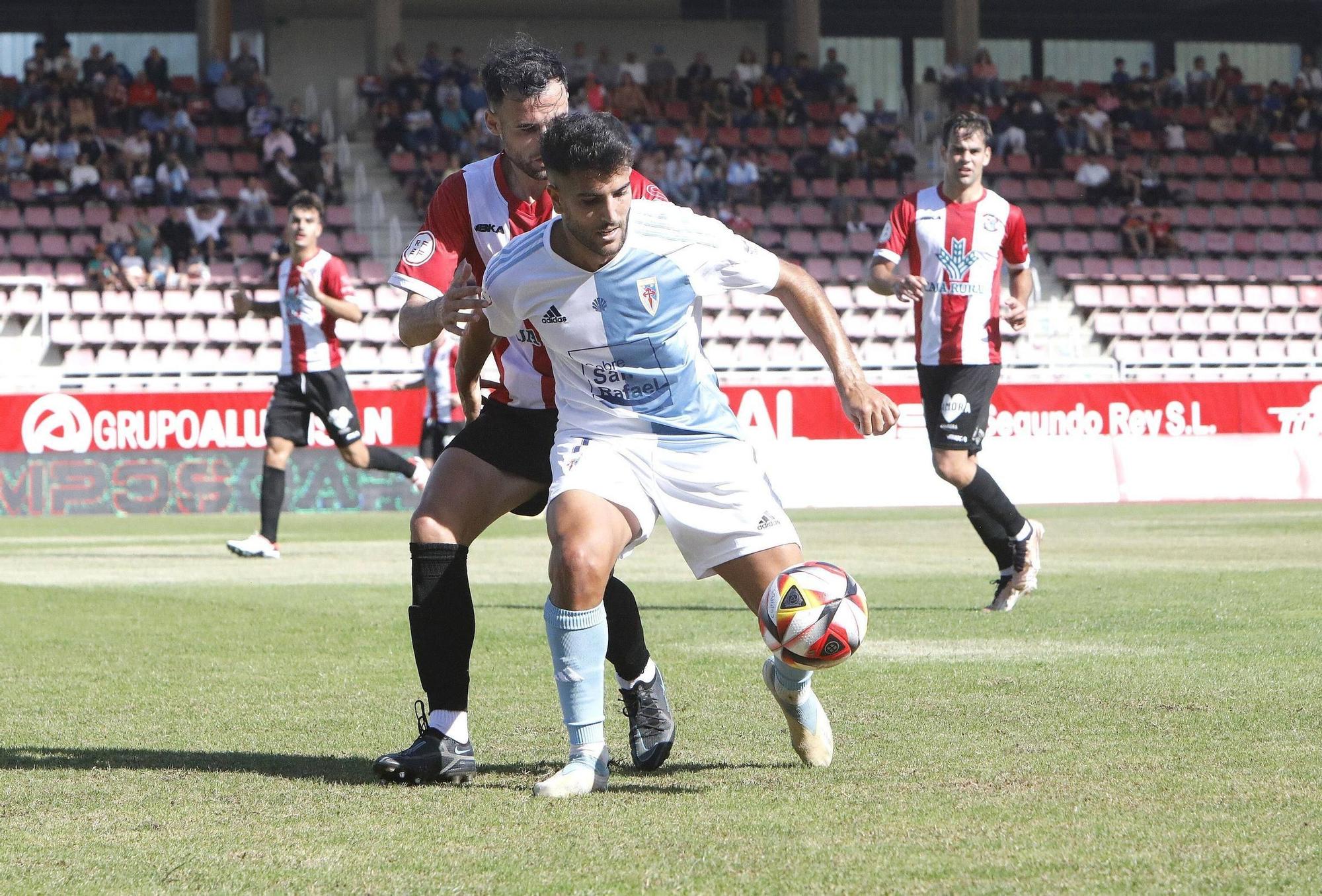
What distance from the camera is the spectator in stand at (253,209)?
89.2 feet

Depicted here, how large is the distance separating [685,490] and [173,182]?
943 inches

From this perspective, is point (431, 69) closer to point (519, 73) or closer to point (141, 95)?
point (141, 95)

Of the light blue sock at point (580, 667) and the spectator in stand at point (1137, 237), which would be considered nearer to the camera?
the light blue sock at point (580, 667)

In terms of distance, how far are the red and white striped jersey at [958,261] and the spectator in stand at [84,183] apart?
2000cm

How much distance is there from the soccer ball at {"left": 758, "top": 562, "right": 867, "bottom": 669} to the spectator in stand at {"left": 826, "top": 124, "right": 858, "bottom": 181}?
86.8 ft

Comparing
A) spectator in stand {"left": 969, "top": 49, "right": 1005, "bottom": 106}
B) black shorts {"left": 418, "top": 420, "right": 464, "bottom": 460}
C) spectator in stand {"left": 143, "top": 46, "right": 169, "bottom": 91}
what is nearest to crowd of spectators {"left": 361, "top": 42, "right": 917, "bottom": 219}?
spectator in stand {"left": 969, "top": 49, "right": 1005, "bottom": 106}

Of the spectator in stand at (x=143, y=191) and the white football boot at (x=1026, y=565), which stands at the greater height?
the spectator in stand at (x=143, y=191)

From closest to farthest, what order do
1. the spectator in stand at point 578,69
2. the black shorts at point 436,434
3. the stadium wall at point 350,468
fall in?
the black shorts at point 436,434 < the stadium wall at point 350,468 < the spectator in stand at point 578,69

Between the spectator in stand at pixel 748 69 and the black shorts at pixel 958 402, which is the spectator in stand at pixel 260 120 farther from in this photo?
the black shorts at pixel 958 402

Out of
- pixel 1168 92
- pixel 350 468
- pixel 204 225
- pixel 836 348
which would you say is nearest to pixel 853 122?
pixel 1168 92

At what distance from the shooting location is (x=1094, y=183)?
31156 millimetres

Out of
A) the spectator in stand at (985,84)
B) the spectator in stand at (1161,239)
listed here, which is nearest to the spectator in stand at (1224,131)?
the spectator in stand at (1161,239)

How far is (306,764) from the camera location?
16.6 ft

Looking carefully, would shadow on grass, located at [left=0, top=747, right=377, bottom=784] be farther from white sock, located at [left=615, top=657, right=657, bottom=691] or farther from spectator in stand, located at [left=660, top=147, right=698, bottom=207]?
spectator in stand, located at [left=660, top=147, right=698, bottom=207]
